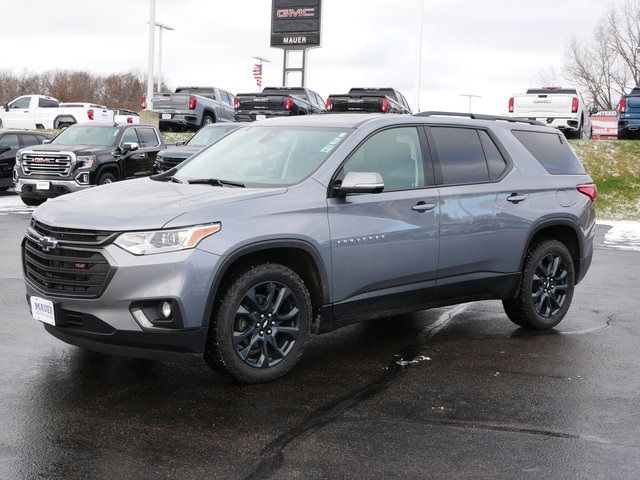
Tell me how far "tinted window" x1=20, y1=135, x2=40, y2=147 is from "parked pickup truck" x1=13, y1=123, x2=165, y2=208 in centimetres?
254

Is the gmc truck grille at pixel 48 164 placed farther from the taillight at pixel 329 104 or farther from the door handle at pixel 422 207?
the door handle at pixel 422 207

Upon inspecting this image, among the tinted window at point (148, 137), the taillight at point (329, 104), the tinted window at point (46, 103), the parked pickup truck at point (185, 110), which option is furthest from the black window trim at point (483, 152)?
the tinted window at point (46, 103)

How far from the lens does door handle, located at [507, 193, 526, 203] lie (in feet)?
21.8

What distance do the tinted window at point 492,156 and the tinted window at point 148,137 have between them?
42.1 ft

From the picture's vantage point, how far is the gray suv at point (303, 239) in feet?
15.7

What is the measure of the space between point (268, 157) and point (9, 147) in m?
15.3

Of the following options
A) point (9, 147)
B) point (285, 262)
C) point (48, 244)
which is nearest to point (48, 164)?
point (9, 147)

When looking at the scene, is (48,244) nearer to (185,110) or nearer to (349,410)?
(349,410)

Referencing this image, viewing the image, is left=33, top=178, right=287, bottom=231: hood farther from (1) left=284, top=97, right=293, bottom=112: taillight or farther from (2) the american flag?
(2) the american flag

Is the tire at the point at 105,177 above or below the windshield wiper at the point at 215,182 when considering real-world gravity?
below

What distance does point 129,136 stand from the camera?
709 inches

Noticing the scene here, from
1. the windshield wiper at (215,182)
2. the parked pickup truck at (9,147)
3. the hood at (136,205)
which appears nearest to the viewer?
the hood at (136,205)

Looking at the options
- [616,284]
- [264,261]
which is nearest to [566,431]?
[264,261]

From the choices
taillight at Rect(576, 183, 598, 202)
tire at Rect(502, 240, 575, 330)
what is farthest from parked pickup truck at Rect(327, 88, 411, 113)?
tire at Rect(502, 240, 575, 330)
